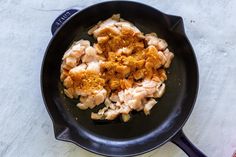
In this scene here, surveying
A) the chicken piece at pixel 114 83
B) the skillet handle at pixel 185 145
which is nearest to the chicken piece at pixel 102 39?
the chicken piece at pixel 114 83

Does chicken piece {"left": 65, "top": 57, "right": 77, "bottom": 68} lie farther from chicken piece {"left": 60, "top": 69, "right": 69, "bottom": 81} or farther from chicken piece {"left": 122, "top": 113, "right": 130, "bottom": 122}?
chicken piece {"left": 122, "top": 113, "right": 130, "bottom": 122}

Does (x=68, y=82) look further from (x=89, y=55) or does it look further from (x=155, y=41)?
(x=155, y=41)

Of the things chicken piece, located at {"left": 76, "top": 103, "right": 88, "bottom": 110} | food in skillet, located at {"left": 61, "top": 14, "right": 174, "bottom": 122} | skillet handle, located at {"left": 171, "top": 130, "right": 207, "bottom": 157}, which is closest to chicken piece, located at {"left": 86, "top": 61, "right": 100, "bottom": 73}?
food in skillet, located at {"left": 61, "top": 14, "right": 174, "bottom": 122}

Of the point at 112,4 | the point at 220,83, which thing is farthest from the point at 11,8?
the point at 220,83

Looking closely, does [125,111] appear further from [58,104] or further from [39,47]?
[39,47]

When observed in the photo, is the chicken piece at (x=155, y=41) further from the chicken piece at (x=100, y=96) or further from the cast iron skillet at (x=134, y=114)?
the chicken piece at (x=100, y=96)

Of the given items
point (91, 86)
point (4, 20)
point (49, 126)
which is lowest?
point (49, 126)
